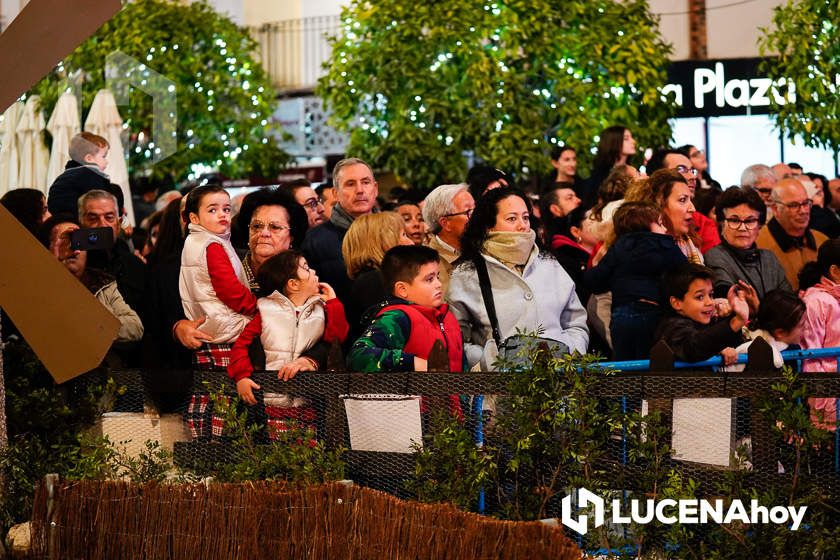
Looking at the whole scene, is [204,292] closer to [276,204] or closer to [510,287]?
[276,204]

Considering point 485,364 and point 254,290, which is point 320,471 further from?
point 254,290

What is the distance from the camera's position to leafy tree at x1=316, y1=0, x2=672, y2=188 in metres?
14.1

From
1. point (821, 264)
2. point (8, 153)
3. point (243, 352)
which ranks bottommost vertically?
point (243, 352)

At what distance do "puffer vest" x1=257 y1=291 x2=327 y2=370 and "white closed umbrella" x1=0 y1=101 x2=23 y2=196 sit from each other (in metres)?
7.02

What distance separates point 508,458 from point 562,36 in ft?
28.2

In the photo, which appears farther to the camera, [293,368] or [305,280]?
[305,280]

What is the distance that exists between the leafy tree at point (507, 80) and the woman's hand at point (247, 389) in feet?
24.6

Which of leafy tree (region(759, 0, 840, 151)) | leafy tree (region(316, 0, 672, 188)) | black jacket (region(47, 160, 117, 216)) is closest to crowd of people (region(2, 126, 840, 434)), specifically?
black jacket (region(47, 160, 117, 216))

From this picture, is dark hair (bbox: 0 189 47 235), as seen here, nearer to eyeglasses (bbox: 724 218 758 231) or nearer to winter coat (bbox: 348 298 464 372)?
winter coat (bbox: 348 298 464 372)

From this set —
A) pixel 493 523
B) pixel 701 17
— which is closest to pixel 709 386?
pixel 493 523

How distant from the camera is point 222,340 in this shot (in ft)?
23.8

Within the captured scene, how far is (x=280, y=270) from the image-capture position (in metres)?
7.09

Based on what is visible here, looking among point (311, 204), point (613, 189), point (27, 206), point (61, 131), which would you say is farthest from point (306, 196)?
point (61, 131)

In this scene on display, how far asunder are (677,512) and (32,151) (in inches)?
368
